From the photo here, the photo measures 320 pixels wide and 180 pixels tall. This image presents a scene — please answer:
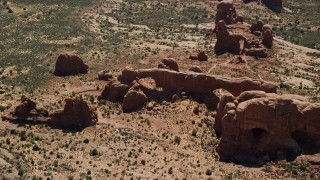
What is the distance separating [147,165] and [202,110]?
13304mm

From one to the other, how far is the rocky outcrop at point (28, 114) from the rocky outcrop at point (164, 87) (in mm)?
10107

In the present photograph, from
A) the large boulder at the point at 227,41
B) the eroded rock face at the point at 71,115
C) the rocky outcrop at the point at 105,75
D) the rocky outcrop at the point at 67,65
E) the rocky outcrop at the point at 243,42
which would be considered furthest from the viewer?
the large boulder at the point at 227,41

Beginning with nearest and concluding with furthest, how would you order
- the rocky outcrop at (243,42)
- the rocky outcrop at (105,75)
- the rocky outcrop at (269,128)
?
1. the rocky outcrop at (269,128)
2. the rocky outcrop at (105,75)
3. the rocky outcrop at (243,42)

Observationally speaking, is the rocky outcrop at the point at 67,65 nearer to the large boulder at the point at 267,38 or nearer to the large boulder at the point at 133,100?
the large boulder at the point at 133,100

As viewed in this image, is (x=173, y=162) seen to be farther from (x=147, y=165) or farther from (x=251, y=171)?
(x=251, y=171)

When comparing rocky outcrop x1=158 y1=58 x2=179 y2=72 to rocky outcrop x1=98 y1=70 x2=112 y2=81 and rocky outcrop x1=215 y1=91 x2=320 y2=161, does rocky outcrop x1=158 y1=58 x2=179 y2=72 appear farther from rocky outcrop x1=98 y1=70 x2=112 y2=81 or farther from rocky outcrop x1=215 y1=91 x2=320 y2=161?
rocky outcrop x1=215 y1=91 x2=320 y2=161

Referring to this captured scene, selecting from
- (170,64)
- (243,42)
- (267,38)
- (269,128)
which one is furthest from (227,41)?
(269,128)

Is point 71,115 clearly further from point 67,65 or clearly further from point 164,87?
point 67,65

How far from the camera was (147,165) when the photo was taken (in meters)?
60.1

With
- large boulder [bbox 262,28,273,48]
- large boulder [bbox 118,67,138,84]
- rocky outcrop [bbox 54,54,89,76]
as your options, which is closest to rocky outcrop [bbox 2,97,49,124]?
large boulder [bbox 118,67,138,84]

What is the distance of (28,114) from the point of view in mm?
67625

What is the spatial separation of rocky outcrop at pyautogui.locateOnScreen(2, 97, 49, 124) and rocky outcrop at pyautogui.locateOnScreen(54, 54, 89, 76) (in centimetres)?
1895

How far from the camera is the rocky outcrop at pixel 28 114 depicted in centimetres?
6725

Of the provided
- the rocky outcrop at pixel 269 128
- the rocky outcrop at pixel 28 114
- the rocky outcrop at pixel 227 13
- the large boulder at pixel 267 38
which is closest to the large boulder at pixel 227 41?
the large boulder at pixel 267 38
